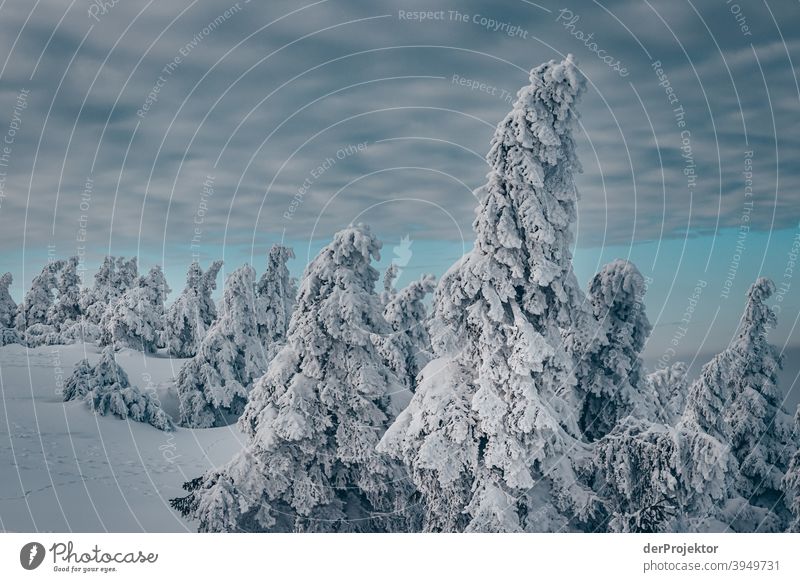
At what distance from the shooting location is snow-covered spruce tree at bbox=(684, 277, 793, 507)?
945 inches

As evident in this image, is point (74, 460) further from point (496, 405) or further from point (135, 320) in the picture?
point (135, 320)

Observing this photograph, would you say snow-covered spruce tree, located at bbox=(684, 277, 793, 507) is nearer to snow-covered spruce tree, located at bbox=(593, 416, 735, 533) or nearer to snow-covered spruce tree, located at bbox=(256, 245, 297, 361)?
snow-covered spruce tree, located at bbox=(593, 416, 735, 533)

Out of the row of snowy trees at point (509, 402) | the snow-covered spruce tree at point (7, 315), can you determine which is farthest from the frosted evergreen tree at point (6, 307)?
the row of snowy trees at point (509, 402)

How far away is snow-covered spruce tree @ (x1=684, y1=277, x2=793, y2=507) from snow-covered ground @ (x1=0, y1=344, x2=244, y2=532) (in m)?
17.8

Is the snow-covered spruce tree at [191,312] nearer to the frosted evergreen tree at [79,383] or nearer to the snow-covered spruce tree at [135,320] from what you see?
the snow-covered spruce tree at [135,320]

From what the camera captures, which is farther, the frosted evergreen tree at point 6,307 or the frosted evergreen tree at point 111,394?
the frosted evergreen tree at point 111,394

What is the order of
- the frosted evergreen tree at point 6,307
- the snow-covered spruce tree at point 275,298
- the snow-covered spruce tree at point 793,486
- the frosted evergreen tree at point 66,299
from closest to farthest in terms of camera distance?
the snow-covered spruce tree at point 793,486 → the frosted evergreen tree at point 6,307 → the snow-covered spruce tree at point 275,298 → the frosted evergreen tree at point 66,299

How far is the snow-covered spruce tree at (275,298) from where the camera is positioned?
28828 mm

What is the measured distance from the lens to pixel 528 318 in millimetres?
14711

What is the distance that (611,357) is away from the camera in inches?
701

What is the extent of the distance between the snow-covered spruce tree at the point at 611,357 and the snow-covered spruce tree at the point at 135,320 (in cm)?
2872

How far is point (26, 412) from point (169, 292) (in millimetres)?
27191

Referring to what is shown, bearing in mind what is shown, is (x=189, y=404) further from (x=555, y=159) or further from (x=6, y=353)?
(x=555, y=159)
